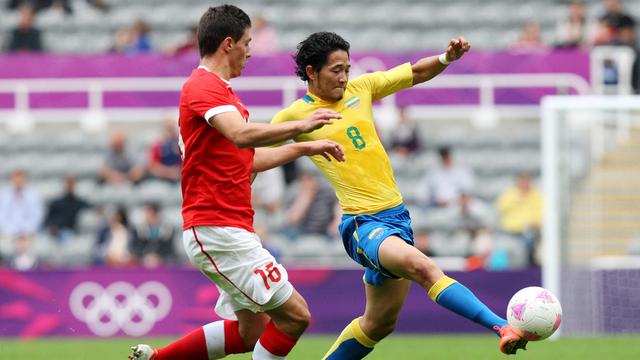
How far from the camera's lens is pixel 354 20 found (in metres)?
19.4

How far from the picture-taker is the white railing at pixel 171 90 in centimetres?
1698

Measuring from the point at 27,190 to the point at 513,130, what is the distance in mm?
6531

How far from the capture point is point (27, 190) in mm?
16203

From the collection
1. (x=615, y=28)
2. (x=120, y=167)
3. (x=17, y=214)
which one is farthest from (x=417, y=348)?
(x=615, y=28)

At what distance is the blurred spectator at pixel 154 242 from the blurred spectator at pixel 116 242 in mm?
108

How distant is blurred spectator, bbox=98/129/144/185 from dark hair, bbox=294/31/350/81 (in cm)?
883

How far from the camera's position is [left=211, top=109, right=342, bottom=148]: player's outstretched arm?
21.9ft

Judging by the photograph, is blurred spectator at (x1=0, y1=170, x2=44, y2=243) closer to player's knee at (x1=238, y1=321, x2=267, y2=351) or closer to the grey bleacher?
the grey bleacher

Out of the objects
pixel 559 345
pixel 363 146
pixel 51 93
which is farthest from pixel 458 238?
pixel 363 146

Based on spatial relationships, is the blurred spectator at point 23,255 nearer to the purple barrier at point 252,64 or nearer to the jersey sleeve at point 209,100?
the purple barrier at point 252,64

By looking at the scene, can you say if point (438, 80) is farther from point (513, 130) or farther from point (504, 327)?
point (504, 327)

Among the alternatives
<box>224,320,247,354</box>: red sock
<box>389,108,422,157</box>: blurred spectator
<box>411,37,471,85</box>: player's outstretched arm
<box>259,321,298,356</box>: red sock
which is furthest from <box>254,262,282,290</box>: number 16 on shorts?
<box>389,108,422,157</box>: blurred spectator

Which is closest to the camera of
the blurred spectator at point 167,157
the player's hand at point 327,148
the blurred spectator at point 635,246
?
the player's hand at point 327,148

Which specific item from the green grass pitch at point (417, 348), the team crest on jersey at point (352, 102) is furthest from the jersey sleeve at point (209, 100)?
the green grass pitch at point (417, 348)
